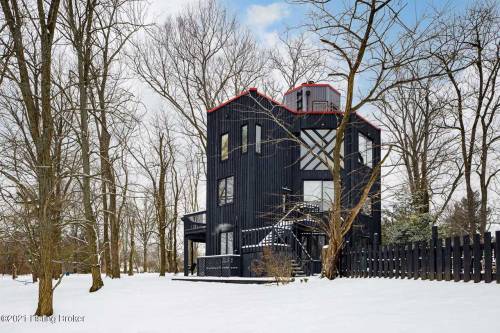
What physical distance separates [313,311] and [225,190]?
15.7m

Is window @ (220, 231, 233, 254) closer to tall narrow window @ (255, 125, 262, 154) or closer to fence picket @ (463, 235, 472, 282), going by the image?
tall narrow window @ (255, 125, 262, 154)

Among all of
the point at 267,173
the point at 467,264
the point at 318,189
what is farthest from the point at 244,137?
the point at 467,264

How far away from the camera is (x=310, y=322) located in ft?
24.8

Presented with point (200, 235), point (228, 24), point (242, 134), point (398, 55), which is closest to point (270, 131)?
point (242, 134)

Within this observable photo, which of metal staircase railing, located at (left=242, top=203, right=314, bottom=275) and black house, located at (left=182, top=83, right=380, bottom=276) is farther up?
black house, located at (left=182, top=83, right=380, bottom=276)

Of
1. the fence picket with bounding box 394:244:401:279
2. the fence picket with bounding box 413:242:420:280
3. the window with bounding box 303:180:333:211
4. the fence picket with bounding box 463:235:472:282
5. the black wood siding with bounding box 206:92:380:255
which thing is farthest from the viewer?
the window with bounding box 303:180:333:211

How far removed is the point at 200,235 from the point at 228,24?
14505mm

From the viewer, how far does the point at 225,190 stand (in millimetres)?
23938

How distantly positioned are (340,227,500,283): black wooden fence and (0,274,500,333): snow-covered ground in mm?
434

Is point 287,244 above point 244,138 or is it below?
below

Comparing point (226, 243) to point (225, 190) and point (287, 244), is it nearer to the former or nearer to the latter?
point (225, 190)

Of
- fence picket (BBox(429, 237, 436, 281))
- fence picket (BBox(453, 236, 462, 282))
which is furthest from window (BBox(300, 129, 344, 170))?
fence picket (BBox(453, 236, 462, 282))

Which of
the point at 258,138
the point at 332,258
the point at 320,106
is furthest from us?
the point at 320,106

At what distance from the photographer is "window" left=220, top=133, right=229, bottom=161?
24.2 metres
